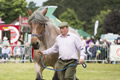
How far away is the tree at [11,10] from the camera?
241 ft

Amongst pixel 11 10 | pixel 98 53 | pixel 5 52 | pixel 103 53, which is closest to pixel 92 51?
pixel 98 53

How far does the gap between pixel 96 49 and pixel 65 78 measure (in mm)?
15840

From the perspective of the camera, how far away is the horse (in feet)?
26.6

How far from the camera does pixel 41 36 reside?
845 centimetres

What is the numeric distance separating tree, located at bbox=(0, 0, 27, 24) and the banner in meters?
53.5

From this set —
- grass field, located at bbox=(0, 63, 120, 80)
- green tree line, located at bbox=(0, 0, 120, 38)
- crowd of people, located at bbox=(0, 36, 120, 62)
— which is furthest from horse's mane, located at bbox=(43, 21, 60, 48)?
green tree line, located at bbox=(0, 0, 120, 38)

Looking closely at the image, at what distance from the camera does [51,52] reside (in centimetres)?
802

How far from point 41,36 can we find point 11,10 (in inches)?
2659

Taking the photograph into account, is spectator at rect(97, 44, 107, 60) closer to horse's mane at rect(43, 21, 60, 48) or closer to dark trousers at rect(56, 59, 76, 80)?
horse's mane at rect(43, 21, 60, 48)

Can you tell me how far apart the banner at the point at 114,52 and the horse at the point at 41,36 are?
1301cm

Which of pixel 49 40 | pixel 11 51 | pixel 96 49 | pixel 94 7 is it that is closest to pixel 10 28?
pixel 11 51

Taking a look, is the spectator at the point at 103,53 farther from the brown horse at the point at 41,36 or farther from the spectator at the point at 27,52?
the brown horse at the point at 41,36

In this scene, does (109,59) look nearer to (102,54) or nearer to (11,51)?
(102,54)

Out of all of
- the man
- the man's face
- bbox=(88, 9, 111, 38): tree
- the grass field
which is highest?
bbox=(88, 9, 111, 38): tree
